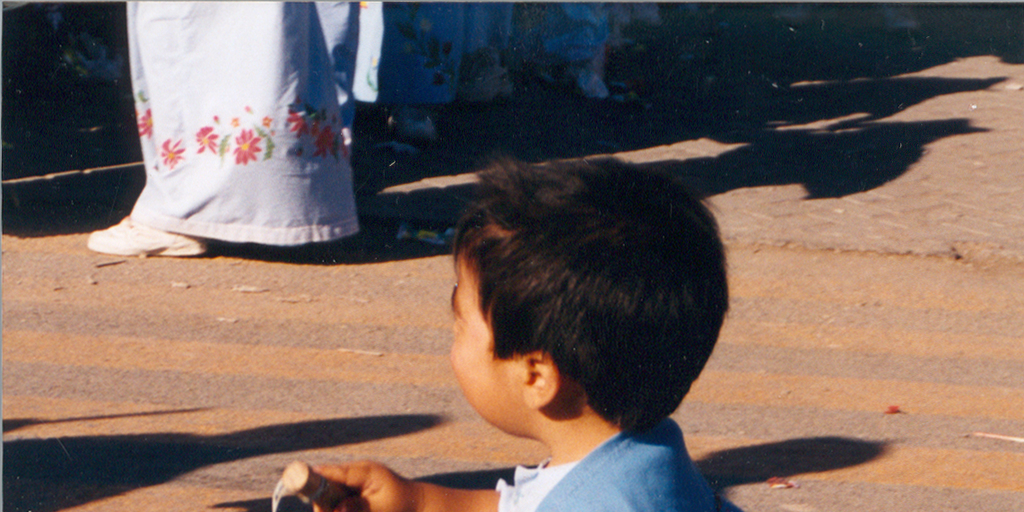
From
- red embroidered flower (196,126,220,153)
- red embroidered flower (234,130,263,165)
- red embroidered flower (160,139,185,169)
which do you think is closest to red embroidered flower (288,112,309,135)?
red embroidered flower (234,130,263,165)

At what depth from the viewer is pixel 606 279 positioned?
3.65 ft

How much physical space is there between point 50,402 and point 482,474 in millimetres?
1211

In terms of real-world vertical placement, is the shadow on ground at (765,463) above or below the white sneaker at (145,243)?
below

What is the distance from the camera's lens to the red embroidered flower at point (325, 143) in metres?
3.80

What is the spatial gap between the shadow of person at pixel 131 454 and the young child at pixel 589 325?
127cm

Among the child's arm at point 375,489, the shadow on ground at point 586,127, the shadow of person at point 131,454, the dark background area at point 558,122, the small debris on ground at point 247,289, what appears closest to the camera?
the child's arm at point 375,489

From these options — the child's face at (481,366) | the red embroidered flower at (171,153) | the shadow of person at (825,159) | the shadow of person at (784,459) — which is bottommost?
the shadow of person at (784,459)

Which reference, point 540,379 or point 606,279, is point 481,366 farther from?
point 606,279

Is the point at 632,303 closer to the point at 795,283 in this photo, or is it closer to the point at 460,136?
the point at 795,283

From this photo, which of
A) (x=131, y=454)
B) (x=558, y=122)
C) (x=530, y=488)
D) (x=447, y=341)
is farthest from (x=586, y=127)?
(x=530, y=488)

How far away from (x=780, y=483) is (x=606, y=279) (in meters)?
1.46

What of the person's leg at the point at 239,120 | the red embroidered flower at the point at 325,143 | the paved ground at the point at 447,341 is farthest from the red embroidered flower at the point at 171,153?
the red embroidered flower at the point at 325,143

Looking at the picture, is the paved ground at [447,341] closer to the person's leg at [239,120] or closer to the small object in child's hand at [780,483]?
the small object in child's hand at [780,483]

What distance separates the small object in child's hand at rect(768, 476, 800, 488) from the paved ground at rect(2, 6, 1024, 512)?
0.06 ft
